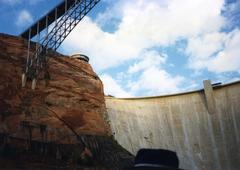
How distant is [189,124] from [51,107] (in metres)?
11.8

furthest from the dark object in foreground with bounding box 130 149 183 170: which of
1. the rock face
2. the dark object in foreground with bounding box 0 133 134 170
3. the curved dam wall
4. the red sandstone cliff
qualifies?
the curved dam wall

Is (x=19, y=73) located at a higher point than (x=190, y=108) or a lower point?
higher

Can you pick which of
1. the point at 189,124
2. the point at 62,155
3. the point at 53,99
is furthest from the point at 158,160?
the point at 189,124

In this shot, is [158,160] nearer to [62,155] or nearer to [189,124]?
[62,155]

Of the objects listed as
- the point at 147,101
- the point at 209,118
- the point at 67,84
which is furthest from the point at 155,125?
the point at 67,84

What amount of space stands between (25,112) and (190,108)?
1401 cm

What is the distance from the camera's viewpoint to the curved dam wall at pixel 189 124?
25.1 metres

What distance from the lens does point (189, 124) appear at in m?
27.0

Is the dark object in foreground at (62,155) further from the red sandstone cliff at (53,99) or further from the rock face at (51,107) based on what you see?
the red sandstone cliff at (53,99)

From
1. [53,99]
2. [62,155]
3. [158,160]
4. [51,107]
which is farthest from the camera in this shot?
[53,99]

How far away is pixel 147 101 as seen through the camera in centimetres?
2903

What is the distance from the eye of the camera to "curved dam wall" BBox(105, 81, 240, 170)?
2512 cm

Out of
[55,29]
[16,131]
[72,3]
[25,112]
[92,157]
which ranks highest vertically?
[72,3]

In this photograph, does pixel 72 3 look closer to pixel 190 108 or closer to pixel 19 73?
pixel 19 73
